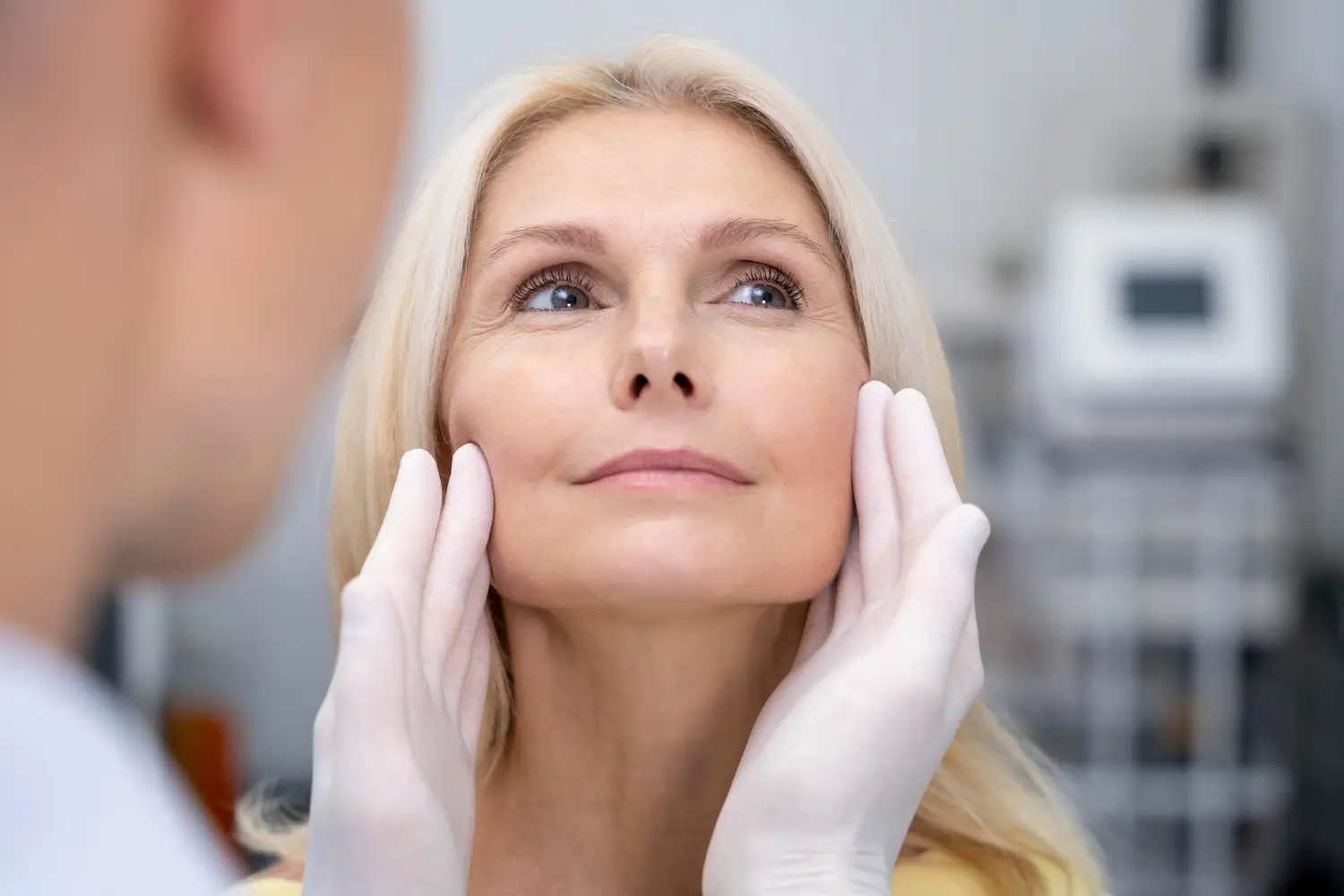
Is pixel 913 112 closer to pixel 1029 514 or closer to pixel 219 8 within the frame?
pixel 1029 514

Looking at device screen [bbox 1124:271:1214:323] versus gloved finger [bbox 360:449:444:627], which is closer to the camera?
gloved finger [bbox 360:449:444:627]

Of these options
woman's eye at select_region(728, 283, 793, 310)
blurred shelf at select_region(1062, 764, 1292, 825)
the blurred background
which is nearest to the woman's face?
woman's eye at select_region(728, 283, 793, 310)

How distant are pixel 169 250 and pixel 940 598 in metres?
0.41

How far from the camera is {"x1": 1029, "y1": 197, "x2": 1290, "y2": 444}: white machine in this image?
188cm

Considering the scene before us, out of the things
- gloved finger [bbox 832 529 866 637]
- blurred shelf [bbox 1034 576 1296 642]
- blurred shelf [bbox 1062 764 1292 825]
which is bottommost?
blurred shelf [bbox 1062 764 1292 825]

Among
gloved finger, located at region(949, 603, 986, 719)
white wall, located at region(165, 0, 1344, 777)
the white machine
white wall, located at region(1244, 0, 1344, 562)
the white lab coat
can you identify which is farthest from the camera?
white wall, located at region(1244, 0, 1344, 562)

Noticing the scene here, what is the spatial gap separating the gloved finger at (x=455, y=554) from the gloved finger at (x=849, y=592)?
7.2 inches

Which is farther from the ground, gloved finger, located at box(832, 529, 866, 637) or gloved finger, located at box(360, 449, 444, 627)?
gloved finger, located at box(360, 449, 444, 627)

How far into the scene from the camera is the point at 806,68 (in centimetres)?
230

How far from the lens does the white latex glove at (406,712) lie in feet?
1.79

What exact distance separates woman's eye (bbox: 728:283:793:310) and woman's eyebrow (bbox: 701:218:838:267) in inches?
1.0

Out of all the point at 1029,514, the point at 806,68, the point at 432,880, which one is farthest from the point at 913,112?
the point at 432,880

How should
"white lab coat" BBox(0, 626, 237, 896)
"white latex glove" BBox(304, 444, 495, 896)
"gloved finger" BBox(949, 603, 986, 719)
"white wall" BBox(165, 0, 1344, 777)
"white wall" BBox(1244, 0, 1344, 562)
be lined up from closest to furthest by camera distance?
1. "white lab coat" BBox(0, 626, 237, 896)
2. "white latex glove" BBox(304, 444, 495, 896)
3. "gloved finger" BBox(949, 603, 986, 719)
4. "white wall" BBox(165, 0, 1344, 777)
5. "white wall" BBox(1244, 0, 1344, 562)

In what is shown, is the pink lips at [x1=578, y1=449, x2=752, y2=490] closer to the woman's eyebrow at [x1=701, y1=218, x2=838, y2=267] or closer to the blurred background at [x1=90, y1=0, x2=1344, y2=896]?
the woman's eyebrow at [x1=701, y1=218, x2=838, y2=267]
